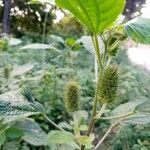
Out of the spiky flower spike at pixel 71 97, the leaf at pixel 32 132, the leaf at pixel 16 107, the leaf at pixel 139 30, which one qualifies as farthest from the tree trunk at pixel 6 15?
the leaf at pixel 139 30

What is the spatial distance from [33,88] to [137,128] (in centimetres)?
105

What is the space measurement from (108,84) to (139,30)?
7.9 inches

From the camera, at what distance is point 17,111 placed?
1.21 meters

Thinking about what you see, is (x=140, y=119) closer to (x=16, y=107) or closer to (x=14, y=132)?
(x=16, y=107)

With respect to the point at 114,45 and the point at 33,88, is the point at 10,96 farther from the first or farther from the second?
the point at 33,88

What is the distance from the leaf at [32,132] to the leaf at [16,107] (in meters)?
0.38

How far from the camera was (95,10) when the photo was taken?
953 mm

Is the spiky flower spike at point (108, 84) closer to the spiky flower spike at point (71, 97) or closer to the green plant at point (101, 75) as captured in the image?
the green plant at point (101, 75)

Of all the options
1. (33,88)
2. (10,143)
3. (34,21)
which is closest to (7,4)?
(34,21)

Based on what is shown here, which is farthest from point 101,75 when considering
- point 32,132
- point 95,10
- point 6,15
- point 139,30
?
point 6,15

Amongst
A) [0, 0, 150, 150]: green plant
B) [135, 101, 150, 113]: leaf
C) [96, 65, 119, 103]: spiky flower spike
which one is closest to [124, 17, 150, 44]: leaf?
[0, 0, 150, 150]: green plant

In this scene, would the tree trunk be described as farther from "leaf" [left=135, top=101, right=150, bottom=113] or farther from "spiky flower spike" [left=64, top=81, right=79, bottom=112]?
"leaf" [left=135, top=101, right=150, bottom=113]

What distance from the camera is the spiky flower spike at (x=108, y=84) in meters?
1.21

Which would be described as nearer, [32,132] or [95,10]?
[95,10]
